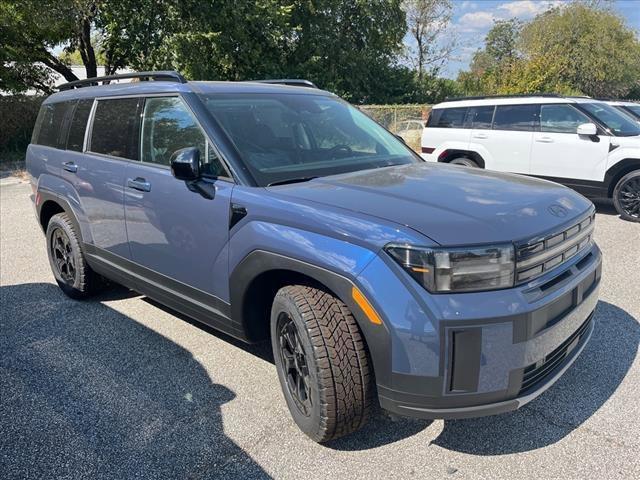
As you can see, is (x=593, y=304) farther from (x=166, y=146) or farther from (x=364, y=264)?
(x=166, y=146)

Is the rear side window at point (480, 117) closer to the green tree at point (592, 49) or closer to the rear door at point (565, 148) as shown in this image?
the rear door at point (565, 148)

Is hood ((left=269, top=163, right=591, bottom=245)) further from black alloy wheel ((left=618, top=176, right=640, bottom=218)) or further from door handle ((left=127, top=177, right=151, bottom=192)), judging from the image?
black alloy wheel ((left=618, top=176, right=640, bottom=218))

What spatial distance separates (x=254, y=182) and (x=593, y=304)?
197cm

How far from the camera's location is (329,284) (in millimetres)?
2381

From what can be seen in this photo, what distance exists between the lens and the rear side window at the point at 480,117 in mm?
8742

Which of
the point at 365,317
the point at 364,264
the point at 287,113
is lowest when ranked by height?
the point at 365,317

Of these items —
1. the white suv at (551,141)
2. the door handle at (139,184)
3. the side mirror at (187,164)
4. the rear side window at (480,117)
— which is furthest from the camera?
the rear side window at (480,117)

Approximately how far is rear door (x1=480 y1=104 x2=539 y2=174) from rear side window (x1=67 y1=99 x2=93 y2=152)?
6395mm

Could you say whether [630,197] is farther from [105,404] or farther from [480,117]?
[105,404]

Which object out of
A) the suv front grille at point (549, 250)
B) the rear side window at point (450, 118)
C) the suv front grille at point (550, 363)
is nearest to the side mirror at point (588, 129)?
the rear side window at point (450, 118)

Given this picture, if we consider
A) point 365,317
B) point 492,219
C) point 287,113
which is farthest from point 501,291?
point 287,113

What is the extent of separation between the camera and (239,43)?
2052 centimetres

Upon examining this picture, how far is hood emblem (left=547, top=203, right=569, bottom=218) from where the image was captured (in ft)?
8.52

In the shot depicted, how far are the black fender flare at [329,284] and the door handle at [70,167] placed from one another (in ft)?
7.12
